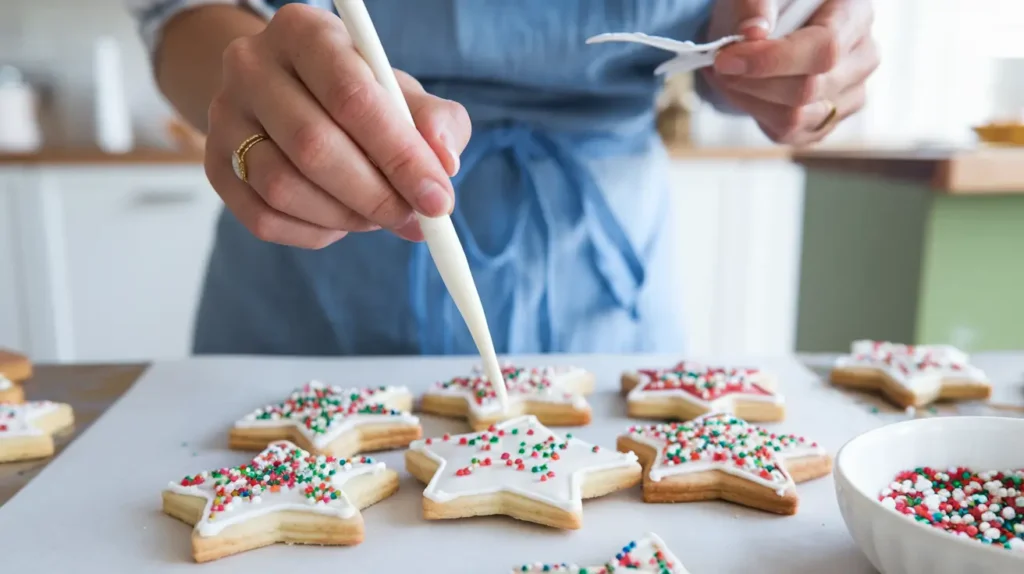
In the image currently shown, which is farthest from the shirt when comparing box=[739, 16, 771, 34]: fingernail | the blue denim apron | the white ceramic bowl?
the white ceramic bowl

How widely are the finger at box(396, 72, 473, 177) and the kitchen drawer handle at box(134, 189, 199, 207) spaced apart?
6.72ft

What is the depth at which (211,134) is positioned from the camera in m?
0.69

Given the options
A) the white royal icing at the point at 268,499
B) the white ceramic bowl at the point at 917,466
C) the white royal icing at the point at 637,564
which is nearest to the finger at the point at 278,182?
the white royal icing at the point at 268,499

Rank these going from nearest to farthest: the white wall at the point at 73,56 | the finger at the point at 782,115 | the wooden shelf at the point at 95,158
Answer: the finger at the point at 782,115 → the wooden shelf at the point at 95,158 → the white wall at the point at 73,56

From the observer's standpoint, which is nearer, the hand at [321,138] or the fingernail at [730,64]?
the hand at [321,138]

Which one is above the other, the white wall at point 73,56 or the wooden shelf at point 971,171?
the white wall at point 73,56

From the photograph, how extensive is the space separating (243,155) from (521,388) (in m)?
0.39

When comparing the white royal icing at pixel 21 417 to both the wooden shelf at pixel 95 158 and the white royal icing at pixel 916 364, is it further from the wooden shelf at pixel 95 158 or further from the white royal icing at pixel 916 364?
the wooden shelf at pixel 95 158

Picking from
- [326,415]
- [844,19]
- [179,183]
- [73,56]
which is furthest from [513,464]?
[73,56]

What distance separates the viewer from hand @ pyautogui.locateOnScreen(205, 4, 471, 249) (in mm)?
602

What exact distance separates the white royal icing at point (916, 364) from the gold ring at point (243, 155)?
72 centimetres

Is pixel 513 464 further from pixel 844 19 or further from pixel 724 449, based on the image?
pixel 844 19

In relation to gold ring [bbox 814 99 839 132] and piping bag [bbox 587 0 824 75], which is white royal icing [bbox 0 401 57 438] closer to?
piping bag [bbox 587 0 824 75]

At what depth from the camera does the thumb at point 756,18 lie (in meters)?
0.79
